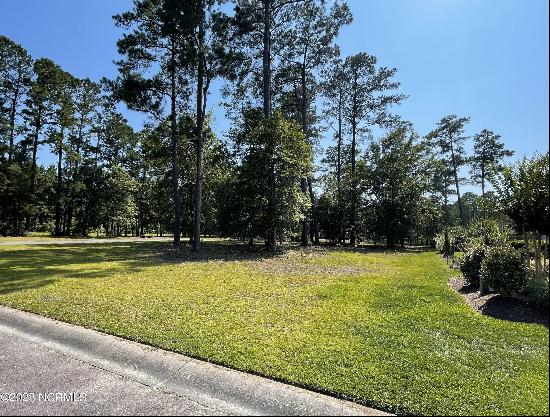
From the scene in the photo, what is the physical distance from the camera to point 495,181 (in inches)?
266

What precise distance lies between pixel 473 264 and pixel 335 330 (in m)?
5.02

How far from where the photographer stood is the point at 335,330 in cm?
494

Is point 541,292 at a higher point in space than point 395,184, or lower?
lower

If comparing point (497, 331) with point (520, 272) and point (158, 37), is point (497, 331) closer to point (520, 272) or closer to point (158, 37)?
point (520, 272)

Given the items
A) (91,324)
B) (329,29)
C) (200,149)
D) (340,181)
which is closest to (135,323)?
(91,324)

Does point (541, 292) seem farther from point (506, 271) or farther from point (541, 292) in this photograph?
point (506, 271)

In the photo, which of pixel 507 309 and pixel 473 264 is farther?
pixel 473 264

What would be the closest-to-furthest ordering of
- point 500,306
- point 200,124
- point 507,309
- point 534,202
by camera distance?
1. point 534,202
2. point 507,309
3. point 500,306
4. point 200,124

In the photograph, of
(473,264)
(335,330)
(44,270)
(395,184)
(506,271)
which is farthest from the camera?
(395,184)

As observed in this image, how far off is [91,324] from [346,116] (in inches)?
1105

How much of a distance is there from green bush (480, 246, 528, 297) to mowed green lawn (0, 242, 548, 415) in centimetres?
75

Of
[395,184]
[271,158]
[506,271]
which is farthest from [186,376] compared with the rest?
[395,184]


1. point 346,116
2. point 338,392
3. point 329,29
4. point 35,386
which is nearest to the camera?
point 338,392

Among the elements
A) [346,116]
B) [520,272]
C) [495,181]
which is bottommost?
[520,272]
